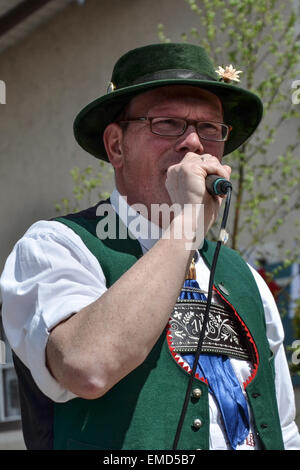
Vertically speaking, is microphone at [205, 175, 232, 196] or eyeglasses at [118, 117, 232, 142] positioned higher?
eyeglasses at [118, 117, 232, 142]

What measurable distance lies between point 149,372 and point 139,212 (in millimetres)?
535

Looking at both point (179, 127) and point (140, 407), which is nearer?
point (140, 407)

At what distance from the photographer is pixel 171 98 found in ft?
7.88

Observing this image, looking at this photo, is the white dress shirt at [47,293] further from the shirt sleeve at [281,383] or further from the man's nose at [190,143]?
the man's nose at [190,143]

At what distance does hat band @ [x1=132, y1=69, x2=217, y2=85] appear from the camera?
2.38m

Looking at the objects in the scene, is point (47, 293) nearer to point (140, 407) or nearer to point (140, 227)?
point (140, 407)

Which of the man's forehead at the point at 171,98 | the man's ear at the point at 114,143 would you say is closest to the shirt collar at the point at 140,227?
the man's ear at the point at 114,143

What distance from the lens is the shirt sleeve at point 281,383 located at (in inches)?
97.5

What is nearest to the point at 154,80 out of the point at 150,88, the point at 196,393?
the point at 150,88

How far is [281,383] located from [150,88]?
3.22ft

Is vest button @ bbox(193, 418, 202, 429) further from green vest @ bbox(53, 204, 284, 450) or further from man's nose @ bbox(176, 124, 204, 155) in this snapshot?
man's nose @ bbox(176, 124, 204, 155)

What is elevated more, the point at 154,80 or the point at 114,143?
the point at 154,80

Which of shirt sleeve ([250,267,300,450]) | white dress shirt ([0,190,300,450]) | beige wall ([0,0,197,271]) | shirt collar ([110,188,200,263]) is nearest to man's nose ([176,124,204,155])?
shirt collar ([110,188,200,263])

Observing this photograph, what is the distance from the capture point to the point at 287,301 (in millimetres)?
7000
